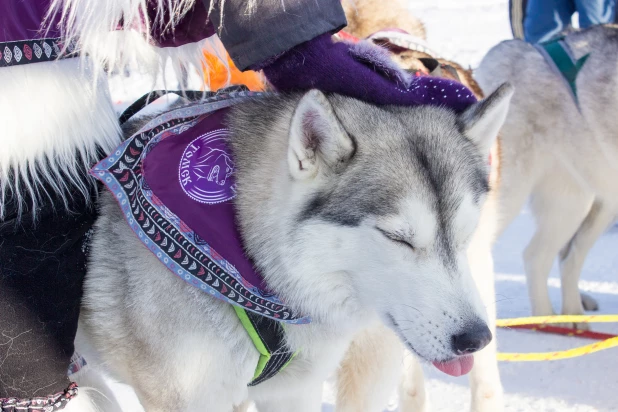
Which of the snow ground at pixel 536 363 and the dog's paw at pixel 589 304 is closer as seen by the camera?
the snow ground at pixel 536 363

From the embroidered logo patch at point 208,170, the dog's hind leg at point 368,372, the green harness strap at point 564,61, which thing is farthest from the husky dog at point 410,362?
the green harness strap at point 564,61

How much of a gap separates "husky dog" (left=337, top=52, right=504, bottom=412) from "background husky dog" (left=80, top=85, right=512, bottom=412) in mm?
359

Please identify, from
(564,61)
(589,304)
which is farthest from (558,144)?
(589,304)

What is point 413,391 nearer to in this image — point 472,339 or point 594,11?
point 472,339

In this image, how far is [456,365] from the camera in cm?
164

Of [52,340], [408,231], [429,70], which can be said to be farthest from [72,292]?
[429,70]

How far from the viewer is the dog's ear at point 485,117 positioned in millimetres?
1723

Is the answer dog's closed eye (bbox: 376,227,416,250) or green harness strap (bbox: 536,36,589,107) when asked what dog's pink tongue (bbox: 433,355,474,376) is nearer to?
dog's closed eye (bbox: 376,227,416,250)

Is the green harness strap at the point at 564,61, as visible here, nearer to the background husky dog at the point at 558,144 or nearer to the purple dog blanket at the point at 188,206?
the background husky dog at the point at 558,144

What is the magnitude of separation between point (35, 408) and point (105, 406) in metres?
0.49

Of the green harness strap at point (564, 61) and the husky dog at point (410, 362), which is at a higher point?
the green harness strap at point (564, 61)

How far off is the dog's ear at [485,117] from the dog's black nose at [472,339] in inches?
19.2

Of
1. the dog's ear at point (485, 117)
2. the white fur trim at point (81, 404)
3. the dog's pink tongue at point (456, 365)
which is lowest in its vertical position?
the dog's pink tongue at point (456, 365)

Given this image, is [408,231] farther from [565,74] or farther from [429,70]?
[565,74]
